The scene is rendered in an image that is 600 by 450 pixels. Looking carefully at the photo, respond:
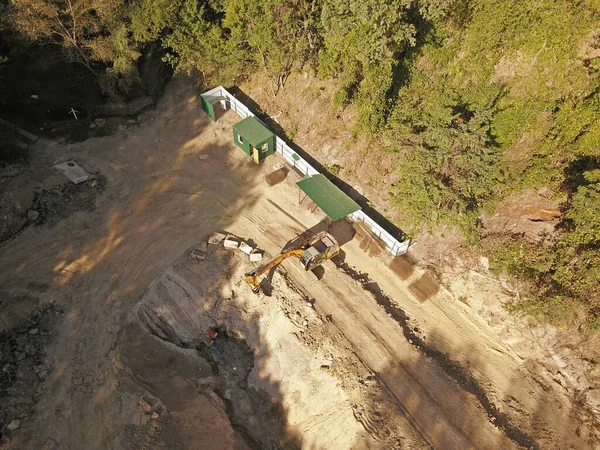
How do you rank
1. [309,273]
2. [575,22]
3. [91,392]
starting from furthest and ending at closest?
[309,273] < [575,22] < [91,392]

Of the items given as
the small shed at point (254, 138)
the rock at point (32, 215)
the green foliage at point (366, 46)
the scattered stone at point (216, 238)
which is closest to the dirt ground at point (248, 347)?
the scattered stone at point (216, 238)

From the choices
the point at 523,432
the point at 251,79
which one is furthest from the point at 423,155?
the point at 251,79

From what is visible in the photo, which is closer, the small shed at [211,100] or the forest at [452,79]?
the forest at [452,79]

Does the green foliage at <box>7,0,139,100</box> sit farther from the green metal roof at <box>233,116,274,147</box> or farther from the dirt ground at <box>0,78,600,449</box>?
the green metal roof at <box>233,116,274,147</box>

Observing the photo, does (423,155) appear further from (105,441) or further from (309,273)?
(105,441)

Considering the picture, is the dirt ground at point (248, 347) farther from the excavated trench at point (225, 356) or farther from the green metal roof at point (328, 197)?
the green metal roof at point (328, 197)

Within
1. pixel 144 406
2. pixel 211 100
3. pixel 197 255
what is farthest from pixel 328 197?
pixel 144 406

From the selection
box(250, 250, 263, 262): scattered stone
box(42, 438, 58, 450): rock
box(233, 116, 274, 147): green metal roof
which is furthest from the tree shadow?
box(250, 250, 263, 262): scattered stone
